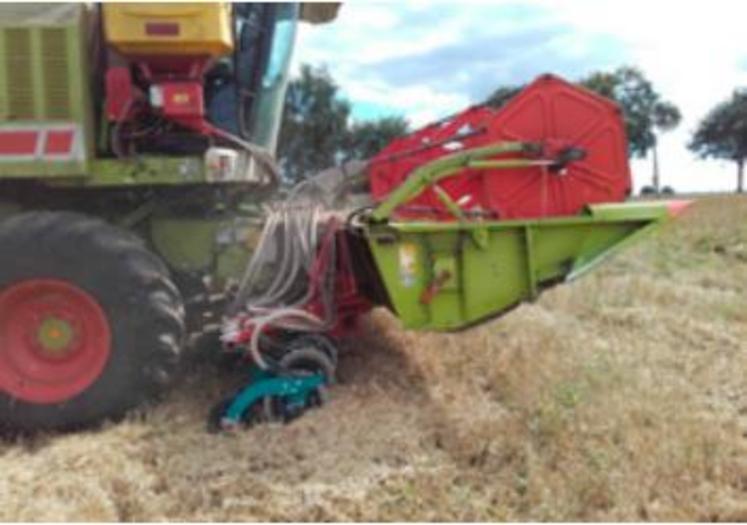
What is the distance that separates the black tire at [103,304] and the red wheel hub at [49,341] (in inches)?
2.0

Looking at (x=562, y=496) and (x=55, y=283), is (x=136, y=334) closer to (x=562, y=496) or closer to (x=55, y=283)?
(x=55, y=283)

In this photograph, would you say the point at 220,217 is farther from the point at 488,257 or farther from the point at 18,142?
the point at 488,257

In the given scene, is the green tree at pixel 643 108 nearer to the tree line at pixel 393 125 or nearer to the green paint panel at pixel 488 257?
the tree line at pixel 393 125

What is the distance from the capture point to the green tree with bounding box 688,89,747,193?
188 feet

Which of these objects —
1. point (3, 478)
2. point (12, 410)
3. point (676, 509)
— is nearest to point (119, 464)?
point (3, 478)

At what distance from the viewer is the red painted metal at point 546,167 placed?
16.2 feet

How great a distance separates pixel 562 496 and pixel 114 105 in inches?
117

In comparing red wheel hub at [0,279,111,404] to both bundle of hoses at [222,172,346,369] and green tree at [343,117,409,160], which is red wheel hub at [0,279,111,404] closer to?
bundle of hoses at [222,172,346,369]

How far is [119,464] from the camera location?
4.05 m

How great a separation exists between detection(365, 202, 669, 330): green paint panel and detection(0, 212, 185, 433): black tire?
1.14m

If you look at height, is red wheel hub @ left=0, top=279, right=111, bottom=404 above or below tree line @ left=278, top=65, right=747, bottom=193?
below

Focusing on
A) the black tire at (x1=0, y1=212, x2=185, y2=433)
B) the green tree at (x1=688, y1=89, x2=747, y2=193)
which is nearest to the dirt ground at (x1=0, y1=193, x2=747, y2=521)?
the black tire at (x1=0, y1=212, x2=185, y2=433)

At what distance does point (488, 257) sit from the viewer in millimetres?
4887

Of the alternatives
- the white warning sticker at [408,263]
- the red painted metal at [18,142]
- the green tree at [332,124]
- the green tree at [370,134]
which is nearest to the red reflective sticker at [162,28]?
the red painted metal at [18,142]
